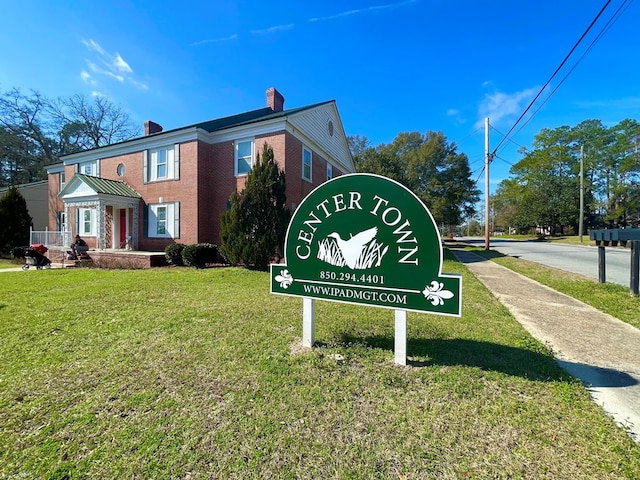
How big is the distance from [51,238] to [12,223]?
11.2ft

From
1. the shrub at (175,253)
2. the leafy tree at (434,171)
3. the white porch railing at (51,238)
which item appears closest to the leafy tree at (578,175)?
the leafy tree at (434,171)

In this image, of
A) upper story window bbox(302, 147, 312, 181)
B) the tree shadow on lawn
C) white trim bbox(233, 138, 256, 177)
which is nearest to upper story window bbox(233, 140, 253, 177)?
white trim bbox(233, 138, 256, 177)

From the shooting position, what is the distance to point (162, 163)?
14.7 metres

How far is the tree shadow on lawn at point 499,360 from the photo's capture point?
9.98 feet

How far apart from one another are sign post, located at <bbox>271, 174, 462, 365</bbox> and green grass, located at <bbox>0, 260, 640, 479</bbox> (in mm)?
704

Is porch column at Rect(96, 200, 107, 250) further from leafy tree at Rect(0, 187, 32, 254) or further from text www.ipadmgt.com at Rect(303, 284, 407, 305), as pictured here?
text www.ipadmgt.com at Rect(303, 284, 407, 305)

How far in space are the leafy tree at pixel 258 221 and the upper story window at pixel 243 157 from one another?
2907mm

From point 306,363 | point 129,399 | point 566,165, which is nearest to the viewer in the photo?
point 129,399

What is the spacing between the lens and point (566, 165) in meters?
42.9

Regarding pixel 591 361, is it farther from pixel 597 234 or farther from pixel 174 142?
pixel 174 142

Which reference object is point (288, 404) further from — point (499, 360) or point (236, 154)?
point (236, 154)

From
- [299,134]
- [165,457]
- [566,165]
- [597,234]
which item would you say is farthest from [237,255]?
[566,165]

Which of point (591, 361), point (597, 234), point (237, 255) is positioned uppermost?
point (597, 234)

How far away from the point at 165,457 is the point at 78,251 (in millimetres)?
15902
